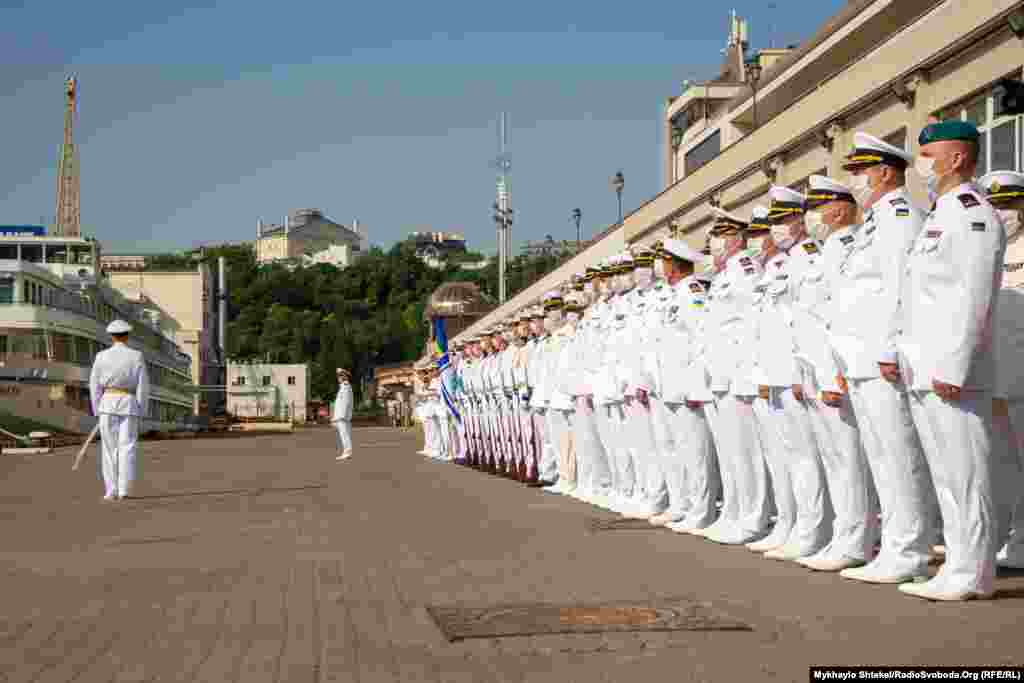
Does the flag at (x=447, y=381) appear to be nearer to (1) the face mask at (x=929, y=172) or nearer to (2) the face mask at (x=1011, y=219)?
(2) the face mask at (x=1011, y=219)

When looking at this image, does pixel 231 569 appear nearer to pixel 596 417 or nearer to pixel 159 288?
pixel 596 417

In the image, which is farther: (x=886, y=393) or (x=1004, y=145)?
(x=1004, y=145)

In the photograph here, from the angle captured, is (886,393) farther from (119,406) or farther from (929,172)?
(119,406)

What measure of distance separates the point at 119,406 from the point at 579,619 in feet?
38.4

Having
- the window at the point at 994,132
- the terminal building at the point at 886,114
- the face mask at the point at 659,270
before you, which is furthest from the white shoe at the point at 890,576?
the window at the point at 994,132

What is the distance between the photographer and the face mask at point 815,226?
9.35 meters

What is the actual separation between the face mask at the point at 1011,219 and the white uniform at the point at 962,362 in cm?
94

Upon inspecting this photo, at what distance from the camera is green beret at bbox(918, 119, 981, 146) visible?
7.07m

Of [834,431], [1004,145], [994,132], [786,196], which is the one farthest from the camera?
[994,132]

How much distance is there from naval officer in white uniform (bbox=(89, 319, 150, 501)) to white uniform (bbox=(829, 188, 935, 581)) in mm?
10615

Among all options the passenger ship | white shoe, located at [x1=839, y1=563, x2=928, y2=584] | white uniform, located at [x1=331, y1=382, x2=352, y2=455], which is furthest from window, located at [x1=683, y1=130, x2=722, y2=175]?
white shoe, located at [x1=839, y1=563, x2=928, y2=584]

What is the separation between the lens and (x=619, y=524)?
11312 mm

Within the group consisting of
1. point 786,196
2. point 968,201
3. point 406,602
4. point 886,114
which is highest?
point 886,114

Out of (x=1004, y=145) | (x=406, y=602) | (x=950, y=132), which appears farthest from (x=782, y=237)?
(x=1004, y=145)
